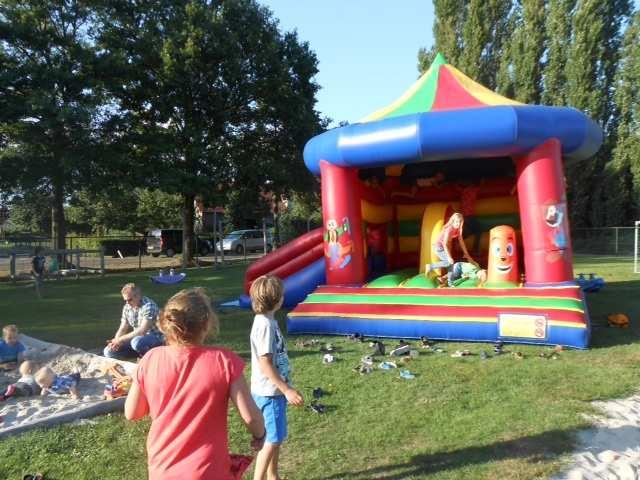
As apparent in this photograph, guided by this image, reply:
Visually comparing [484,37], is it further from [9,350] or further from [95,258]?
[9,350]

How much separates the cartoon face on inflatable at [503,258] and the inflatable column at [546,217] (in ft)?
1.83

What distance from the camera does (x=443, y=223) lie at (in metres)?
9.11

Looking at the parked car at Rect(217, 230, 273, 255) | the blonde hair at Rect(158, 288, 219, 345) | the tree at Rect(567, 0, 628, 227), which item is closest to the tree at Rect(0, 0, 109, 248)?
the parked car at Rect(217, 230, 273, 255)

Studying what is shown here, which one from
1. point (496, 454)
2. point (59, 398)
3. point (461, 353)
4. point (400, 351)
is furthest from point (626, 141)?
point (59, 398)

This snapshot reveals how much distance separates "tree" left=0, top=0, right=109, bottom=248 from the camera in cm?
1561

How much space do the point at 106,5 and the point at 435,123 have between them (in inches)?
598

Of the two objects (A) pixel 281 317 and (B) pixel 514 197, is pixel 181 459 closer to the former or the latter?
(A) pixel 281 317

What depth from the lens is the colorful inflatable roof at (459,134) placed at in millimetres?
6898

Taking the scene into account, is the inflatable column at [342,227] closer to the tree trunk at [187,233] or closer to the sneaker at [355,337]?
the sneaker at [355,337]

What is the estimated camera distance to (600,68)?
2473cm

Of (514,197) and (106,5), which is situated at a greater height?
(106,5)

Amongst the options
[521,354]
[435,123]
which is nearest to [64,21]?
[435,123]

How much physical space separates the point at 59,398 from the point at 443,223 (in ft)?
20.7

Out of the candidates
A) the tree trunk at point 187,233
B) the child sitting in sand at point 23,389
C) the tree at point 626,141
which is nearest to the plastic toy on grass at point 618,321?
the child sitting in sand at point 23,389
